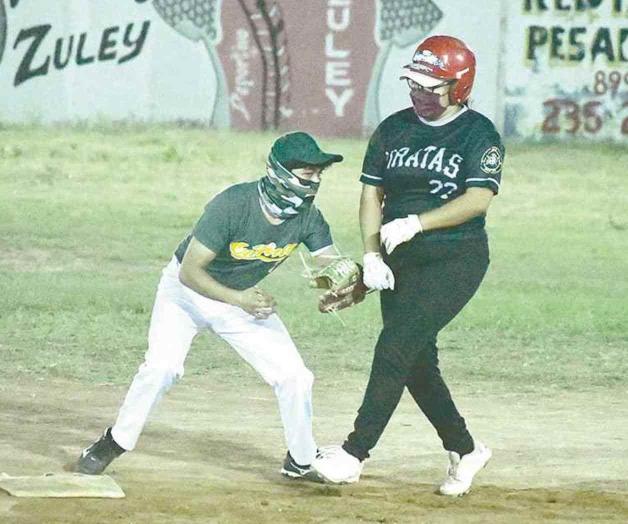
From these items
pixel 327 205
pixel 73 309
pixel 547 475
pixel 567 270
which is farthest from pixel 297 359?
pixel 327 205

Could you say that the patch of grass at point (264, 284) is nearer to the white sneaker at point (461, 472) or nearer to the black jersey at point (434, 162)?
the white sneaker at point (461, 472)

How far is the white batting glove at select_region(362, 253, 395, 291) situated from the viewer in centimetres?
697

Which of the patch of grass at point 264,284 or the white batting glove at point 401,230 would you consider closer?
the white batting glove at point 401,230

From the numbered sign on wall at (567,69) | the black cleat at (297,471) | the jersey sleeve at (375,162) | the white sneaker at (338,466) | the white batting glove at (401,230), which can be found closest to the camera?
the white batting glove at (401,230)

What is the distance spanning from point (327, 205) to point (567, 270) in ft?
11.2

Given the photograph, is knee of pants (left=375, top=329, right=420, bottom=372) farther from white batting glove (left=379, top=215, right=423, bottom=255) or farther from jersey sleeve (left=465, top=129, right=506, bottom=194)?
jersey sleeve (left=465, top=129, right=506, bottom=194)

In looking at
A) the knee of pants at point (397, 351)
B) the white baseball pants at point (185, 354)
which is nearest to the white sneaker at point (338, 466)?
the white baseball pants at point (185, 354)

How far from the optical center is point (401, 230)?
22.5 ft

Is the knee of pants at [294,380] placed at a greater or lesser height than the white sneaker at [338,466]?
greater

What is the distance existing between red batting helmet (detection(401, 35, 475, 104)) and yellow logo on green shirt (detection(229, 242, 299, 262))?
0.97 metres

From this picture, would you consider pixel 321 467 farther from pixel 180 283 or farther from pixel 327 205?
pixel 327 205

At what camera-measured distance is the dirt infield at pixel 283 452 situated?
6887mm

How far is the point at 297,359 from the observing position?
7.29m

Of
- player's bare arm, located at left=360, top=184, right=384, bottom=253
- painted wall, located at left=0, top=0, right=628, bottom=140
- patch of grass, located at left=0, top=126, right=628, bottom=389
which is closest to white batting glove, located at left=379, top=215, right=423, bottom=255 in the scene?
player's bare arm, located at left=360, top=184, right=384, bottom=253
